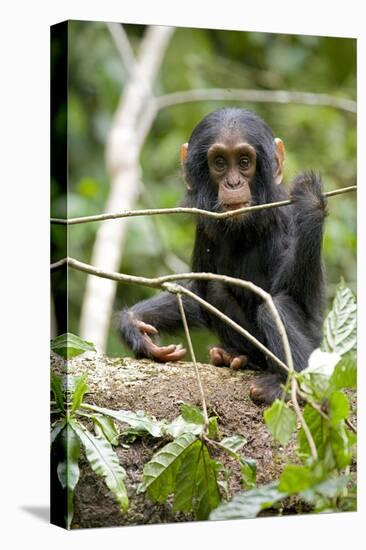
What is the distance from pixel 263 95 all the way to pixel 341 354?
2.99m

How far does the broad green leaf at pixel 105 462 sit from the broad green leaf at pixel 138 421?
9.5 inches

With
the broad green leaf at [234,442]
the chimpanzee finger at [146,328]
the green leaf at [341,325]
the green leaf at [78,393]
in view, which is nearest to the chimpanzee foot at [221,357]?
the chimpanzee finger at [146,328]

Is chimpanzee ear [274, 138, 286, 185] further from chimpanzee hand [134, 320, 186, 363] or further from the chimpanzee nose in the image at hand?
chimpanzee hand [134, 320, 186, 363]

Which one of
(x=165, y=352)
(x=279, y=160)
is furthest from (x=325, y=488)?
(x=279, y=160)

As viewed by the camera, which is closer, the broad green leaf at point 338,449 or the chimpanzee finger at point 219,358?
the broad green leaf at point 338,449

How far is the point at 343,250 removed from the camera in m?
8.75

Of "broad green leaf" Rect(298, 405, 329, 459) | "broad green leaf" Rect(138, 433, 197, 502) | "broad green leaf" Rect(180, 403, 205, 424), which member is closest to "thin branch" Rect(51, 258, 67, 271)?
"broad green leaf" Rect(180, 403, 205, 424)

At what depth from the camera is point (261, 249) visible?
21.9ft

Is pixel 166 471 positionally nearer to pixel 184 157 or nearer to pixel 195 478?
pixel 195 478

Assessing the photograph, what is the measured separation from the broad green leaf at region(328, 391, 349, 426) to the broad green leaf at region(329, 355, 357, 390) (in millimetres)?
88

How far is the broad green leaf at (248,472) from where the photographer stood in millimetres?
5834

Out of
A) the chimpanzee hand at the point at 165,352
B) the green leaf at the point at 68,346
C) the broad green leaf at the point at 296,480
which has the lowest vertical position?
the broad green leaf at the point at 296,480

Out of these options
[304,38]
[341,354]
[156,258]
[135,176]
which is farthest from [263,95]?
[341,354]

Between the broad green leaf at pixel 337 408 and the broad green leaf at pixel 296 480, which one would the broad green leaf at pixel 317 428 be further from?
the broad green leaf at pixel 296 480
